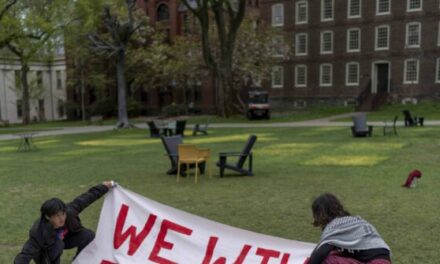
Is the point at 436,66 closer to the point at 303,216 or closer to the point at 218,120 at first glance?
the point at 218,120

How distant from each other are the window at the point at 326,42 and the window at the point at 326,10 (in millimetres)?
1632

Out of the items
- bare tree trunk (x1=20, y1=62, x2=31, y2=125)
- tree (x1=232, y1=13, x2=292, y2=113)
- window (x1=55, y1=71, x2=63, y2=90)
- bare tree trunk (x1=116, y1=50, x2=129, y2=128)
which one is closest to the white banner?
bare tree trunk (x1=116, y1=50, x2=129, y2=128)

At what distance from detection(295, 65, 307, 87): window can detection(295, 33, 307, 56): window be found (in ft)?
5.21

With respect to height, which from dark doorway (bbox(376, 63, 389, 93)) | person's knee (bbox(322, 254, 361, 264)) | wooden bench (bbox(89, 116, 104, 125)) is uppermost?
dark doorway (bbox(376, 63, 389, 93))

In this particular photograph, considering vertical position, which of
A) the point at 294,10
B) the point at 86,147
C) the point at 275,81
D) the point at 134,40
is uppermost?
the point at 294,10

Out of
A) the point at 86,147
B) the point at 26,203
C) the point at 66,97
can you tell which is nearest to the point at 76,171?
the point at 26,203

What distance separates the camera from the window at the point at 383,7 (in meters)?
49.5

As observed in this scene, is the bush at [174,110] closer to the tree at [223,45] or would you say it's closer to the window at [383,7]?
the tree at [223,45]

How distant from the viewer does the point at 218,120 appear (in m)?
38.9

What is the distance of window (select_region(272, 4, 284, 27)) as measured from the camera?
183 ft

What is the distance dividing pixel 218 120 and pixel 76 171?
83.0 ft

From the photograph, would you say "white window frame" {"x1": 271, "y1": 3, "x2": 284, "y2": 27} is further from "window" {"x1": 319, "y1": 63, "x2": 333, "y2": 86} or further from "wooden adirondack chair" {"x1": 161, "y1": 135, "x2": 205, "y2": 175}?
"wooden adirondack chair" {"x1": 161, "y1": 135, "x2": 205, "y2": 175}

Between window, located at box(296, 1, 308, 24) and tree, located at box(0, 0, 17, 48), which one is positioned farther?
window, located at box(296, 1, 308, 24)

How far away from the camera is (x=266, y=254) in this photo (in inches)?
196
